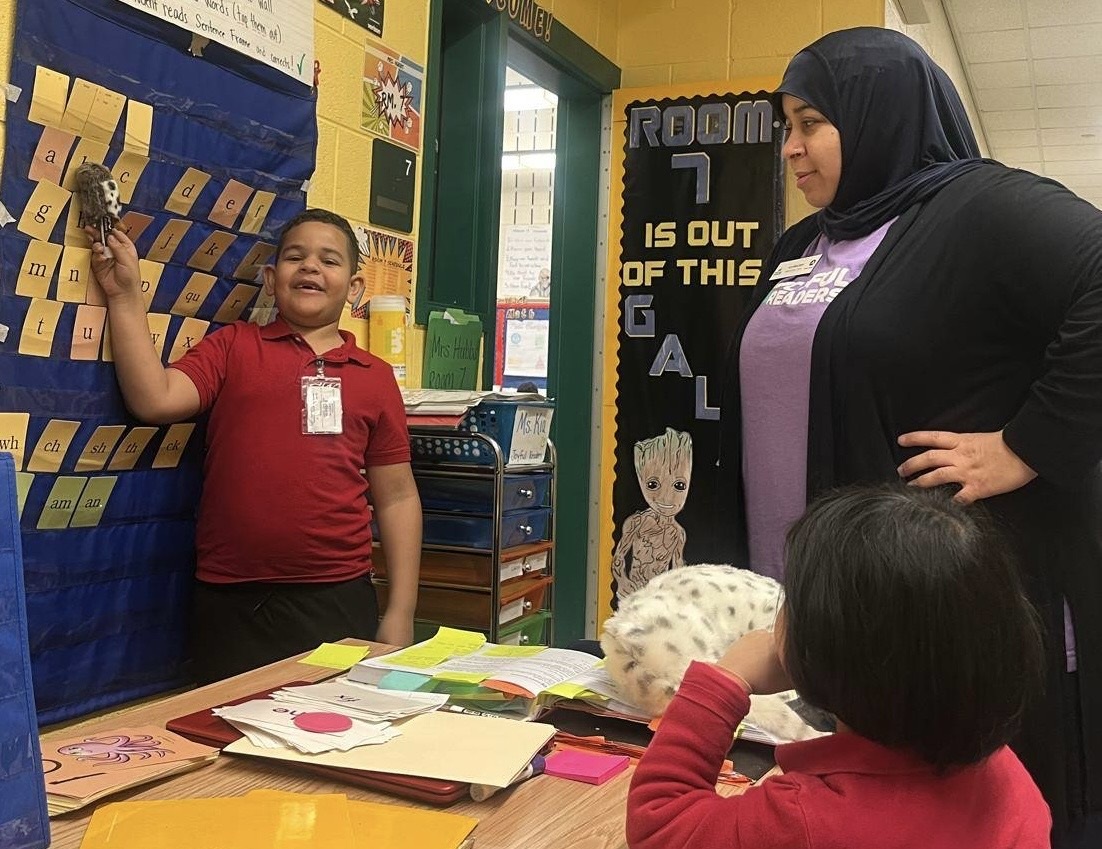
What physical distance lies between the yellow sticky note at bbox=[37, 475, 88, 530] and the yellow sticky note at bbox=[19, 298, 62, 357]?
21cm

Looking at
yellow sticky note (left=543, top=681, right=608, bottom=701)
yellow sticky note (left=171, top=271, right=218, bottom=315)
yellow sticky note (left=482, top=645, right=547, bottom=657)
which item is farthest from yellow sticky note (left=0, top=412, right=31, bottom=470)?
yellow sticky note (left=543, top=681, right=608, bottom=701)

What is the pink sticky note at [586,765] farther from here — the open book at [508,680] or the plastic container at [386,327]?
the plastic container at [386,327]

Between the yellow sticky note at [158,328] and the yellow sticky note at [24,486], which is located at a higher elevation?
the yellow sticky note at [158,328]

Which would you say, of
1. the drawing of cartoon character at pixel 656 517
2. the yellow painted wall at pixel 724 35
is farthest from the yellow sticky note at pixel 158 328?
the yellow painted wall at pixel 724 35

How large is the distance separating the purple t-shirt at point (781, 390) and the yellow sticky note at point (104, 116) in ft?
3.60

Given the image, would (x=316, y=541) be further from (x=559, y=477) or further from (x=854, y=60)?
(x=559, y=477)

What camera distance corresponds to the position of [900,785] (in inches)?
29.6

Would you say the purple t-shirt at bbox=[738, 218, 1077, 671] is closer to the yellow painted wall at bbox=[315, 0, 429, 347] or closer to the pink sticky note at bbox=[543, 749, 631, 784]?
the pink sticky note at bbox=[543, 749, 631, 784]

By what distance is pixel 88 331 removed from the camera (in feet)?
5.44

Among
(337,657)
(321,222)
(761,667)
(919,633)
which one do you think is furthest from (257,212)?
(919,633)

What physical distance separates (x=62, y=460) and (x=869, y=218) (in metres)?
1.34

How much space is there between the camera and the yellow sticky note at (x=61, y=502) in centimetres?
163

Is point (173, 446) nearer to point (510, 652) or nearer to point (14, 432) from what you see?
point (14, 432)

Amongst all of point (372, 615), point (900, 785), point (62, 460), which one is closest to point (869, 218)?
point (900, 785)
